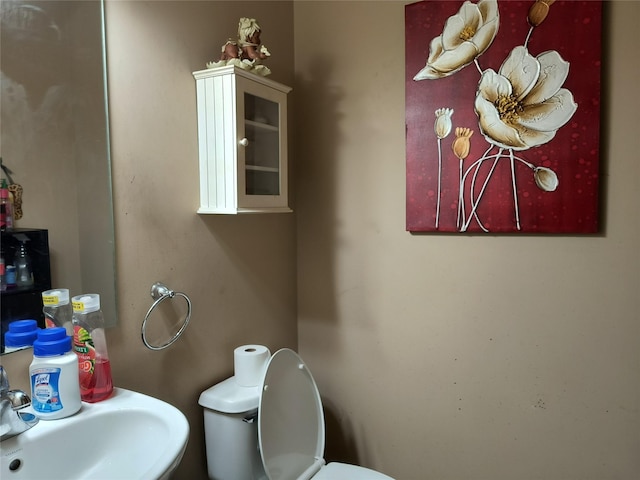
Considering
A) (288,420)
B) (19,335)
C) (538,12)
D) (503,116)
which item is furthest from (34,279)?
(538,12)

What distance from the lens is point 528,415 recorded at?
1404 millimetres

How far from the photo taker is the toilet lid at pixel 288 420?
1280 mm

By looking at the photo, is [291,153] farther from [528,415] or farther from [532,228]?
[528,415]

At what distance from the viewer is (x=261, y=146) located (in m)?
1.40

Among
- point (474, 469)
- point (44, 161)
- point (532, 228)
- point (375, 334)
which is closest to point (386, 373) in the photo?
point (375, 334)

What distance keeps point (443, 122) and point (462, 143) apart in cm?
10

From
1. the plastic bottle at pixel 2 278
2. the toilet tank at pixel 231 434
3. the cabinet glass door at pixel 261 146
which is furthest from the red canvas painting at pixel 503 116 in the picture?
the plastic bottle at pixel 2 278

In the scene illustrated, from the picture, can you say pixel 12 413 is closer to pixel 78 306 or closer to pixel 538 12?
pixel 78 306

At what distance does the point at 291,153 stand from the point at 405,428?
1.15 metres

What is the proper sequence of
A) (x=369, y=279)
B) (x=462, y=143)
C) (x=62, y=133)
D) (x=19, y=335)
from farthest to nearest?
(x=369, y=279), (x=462, y=143), (x=62, y=133), (x=19, y=335)

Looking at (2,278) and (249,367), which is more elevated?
(2,278)

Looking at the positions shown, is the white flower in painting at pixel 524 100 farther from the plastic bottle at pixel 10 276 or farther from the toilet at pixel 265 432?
the plastic bottle at pixel 10 276

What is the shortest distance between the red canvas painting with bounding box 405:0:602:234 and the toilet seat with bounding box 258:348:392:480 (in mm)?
658

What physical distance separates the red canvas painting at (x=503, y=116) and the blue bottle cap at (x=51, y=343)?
3.56 feet
